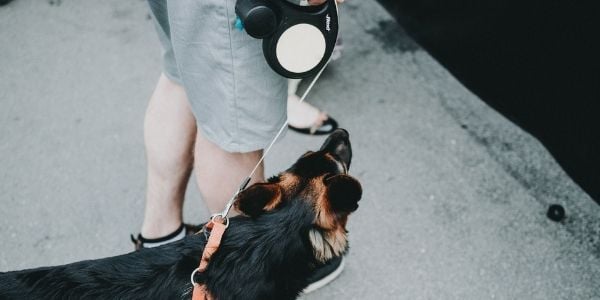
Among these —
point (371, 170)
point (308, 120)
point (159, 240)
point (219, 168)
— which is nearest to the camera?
point (219, 168)

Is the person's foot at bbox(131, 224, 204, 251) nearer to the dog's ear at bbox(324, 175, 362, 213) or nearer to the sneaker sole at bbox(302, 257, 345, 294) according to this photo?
the sneaker sole at bbox(302, 257, 345, 294)

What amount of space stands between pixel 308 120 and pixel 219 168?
3.81 feet

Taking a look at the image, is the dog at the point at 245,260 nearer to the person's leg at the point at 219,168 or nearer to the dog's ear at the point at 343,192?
the dog's ear at the point at 343,192

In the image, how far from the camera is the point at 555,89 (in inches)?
83.5

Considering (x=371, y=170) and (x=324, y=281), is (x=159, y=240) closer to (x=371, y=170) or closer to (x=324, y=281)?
(x=324, y=281)

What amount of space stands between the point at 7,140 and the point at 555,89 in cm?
297

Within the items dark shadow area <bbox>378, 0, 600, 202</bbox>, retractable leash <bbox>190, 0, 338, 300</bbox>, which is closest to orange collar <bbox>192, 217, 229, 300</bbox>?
retractable leash <bbox>190, 0, 338, 300</bbox>

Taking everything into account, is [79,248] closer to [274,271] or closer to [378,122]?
[274,271]

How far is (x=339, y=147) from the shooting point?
184 centimetres

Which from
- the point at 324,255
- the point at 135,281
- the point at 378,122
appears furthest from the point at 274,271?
the point at 378,122

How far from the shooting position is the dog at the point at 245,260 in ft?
4.61

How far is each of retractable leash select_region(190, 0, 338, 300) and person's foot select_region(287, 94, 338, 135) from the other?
1.30 metres

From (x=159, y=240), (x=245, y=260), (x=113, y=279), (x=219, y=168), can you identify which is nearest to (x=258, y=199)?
(x=245, y=260)

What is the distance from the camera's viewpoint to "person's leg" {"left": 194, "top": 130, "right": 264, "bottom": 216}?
1684mm
